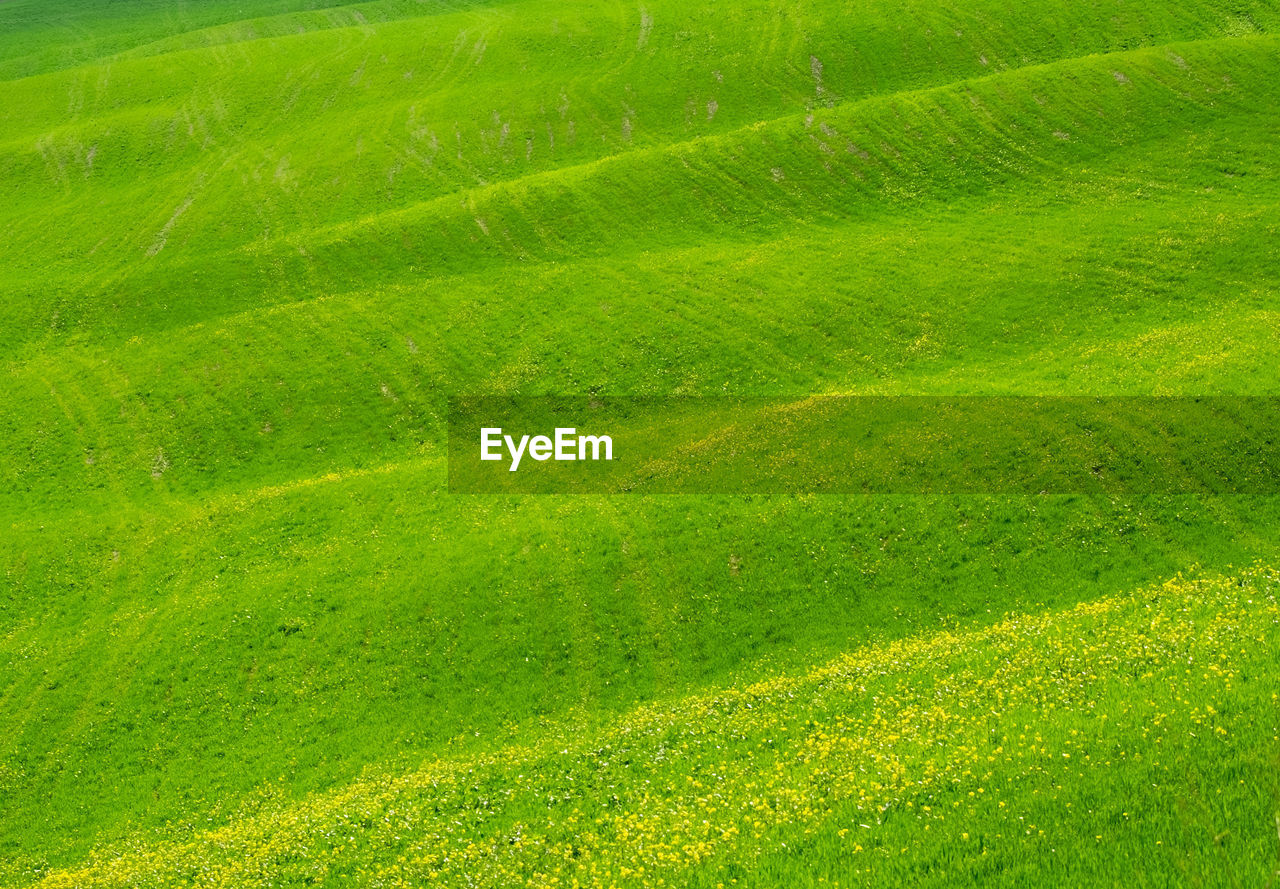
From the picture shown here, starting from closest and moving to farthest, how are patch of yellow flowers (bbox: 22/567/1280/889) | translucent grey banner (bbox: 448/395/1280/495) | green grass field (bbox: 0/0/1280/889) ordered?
patch of yellow flowers (bbox: 22/567/1280/889), green grass field (bbox: 0/0/1280/889), translucent grey banner (bbox: 448/395/1280/495)

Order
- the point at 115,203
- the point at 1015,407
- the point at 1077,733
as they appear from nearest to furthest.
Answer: the point at 1077,733
the point at 1015,407
the point at 115,203

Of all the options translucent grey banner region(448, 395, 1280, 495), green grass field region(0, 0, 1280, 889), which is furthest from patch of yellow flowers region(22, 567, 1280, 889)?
translucent grey banner region(448, 395, 1280, 495)

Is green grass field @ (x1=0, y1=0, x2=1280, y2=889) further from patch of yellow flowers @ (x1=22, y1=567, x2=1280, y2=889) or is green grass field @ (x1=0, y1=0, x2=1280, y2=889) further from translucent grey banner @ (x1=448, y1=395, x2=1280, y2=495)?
translucent grey banner @ (x1=448, y1=395, x2=1280, y2=495)

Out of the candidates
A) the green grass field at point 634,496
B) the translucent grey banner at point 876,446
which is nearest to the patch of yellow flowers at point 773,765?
the green grass field at point 634,496

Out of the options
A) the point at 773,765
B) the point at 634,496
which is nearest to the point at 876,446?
the point at 634,496

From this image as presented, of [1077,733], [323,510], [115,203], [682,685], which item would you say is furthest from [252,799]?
[115,203]

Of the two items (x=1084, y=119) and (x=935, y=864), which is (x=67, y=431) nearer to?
(x=935, y=864)

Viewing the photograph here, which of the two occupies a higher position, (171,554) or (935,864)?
(935,864)

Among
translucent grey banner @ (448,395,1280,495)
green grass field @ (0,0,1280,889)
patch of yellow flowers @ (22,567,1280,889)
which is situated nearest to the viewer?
patch of yellow flowers @ (22,567,1280,889)
